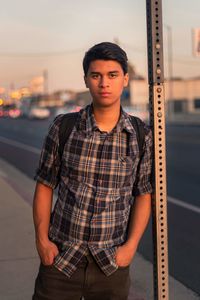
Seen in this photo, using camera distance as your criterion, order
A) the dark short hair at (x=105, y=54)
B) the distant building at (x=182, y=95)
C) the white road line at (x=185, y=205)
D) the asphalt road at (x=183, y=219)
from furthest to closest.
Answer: the distant building at (x=182, y=95) < the white road line at (x=185, y=205) < the asphalt road at (x=183, y=219) < the dark short hair at (x=105, y=54)

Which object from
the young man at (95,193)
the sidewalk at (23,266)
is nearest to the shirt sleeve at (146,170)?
the young man at (95,193)

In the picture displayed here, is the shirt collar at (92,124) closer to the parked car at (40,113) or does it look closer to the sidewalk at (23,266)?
the sidewalk at (23,266)

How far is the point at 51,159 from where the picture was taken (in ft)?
7.48

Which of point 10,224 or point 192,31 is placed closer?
point 10,224

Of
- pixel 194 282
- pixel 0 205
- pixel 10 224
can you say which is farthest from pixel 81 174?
pixel 0 205

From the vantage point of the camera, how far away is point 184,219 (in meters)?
7.49

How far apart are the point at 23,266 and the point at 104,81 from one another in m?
3.23

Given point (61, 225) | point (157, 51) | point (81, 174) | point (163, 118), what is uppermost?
point (157, 51)

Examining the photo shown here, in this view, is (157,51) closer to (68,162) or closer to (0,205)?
(68,162)

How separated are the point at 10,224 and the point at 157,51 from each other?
4.97 metres

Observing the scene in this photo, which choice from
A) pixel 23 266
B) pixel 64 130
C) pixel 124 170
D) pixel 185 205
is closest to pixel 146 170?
pixel 124 170

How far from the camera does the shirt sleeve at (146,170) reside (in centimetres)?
229

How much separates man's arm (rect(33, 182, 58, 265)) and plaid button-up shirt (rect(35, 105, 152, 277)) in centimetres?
4

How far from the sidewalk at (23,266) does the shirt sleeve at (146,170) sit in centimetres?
210
